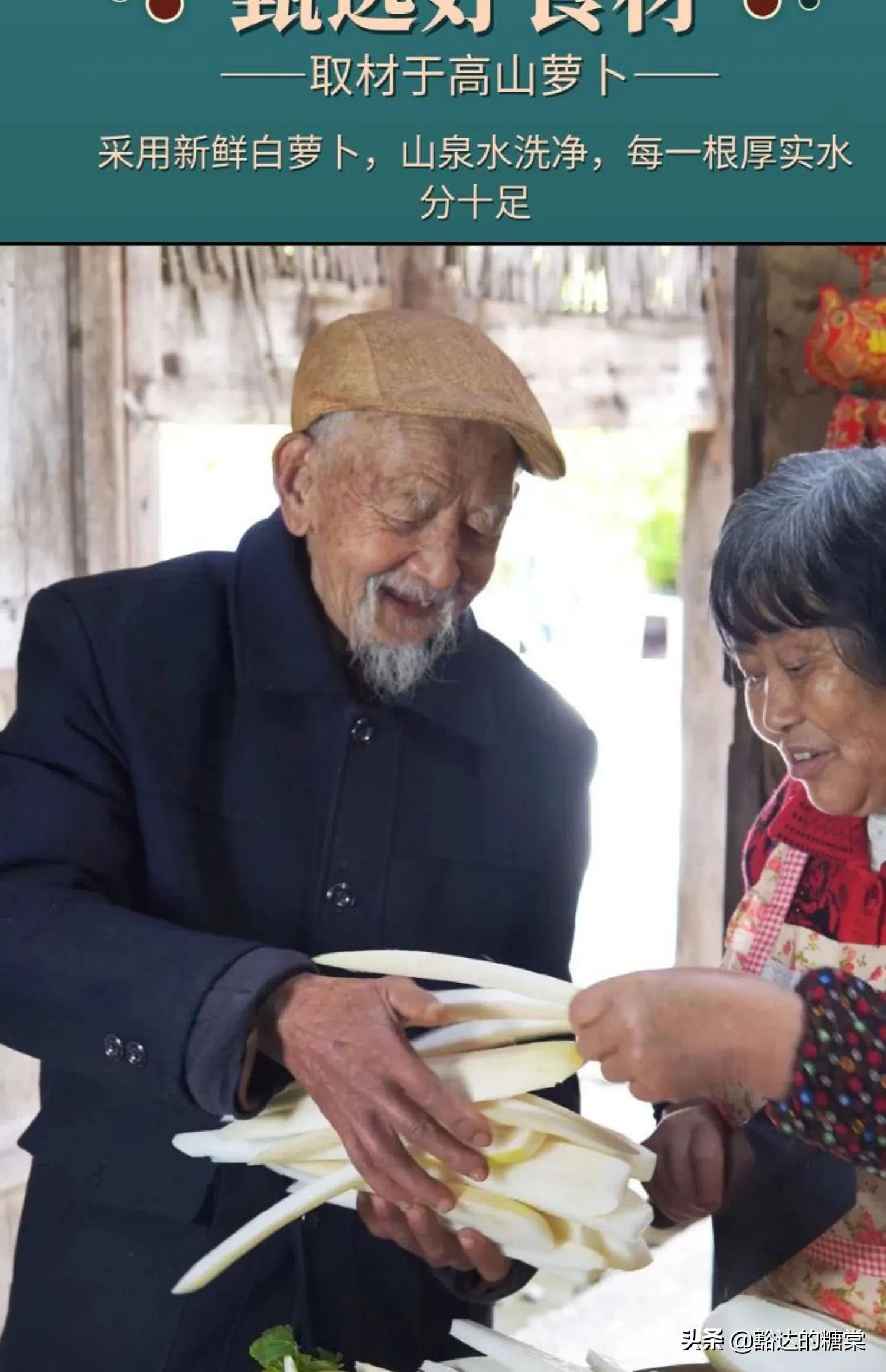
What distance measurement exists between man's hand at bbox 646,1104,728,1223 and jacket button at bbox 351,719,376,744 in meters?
0.47

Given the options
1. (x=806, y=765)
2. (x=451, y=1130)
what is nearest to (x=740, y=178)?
(x=806, y=765)

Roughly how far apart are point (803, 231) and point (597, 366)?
0.71 meters

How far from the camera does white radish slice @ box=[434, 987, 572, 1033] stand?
1.30m

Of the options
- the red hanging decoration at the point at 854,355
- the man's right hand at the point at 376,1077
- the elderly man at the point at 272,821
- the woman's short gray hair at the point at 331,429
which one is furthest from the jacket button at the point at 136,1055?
the red hanging decoration at the point at 854,355

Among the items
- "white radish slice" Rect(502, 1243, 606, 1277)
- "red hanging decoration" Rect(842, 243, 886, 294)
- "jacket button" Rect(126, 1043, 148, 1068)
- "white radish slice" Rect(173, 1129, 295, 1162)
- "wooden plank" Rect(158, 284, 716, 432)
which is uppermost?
"red hanging decoration" Rect(842, 243, 886, 294)

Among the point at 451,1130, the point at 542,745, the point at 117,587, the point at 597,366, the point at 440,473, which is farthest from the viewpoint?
the point at 597,366

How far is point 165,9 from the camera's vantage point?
4.51 feet

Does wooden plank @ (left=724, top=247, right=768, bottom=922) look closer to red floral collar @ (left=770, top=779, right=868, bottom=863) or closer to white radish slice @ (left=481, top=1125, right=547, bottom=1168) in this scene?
red floral collar @ (left=770, top=779, right=868, bottom=863)

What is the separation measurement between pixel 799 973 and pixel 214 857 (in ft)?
1.87

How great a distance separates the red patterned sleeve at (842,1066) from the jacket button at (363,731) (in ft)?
1.72

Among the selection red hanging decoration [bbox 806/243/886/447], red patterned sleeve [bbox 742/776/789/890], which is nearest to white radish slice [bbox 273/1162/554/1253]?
red patterned sleeve [bbox 742/776/789/890]

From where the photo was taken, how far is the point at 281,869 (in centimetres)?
148

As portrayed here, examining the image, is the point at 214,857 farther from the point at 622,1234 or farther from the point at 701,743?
the point at 701,743

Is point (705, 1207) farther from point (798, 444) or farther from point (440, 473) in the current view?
point (798, 444)
